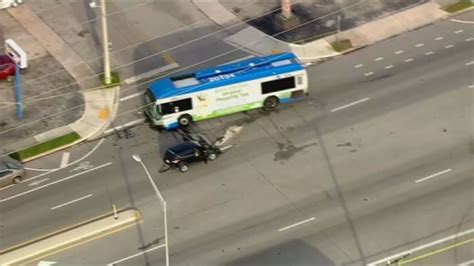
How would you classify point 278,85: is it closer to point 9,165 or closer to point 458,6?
point 9,165

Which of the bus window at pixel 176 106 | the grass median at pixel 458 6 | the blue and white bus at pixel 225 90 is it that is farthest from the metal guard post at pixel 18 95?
the grass median at pixel 458 6

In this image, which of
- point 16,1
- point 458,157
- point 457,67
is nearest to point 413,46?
point 457,67

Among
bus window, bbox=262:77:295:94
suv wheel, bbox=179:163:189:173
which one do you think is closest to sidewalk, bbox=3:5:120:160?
suv wheel, bbox=179:163:189:173

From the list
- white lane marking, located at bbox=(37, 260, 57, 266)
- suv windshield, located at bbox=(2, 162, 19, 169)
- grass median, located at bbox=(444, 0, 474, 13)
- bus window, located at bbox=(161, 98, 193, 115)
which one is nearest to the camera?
white lane marking, located at bbox=(37, 260, 57, 266)

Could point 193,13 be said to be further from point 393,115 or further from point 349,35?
point 393,115

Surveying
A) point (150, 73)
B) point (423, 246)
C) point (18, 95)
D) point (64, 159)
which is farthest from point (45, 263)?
point (423, 246)

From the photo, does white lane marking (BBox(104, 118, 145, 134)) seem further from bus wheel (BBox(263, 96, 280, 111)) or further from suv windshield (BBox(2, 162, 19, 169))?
bus wheel (BBox(263, 96, 280, 111))

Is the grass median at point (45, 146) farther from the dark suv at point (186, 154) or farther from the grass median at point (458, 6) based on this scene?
the grass median at point (458, 6)
